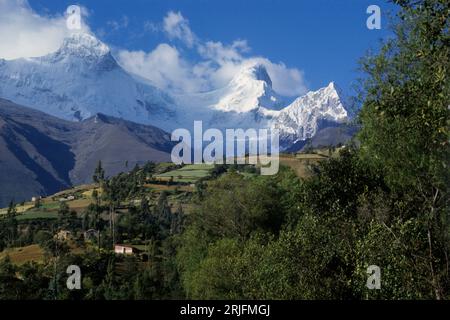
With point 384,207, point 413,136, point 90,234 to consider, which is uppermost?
point 90,234

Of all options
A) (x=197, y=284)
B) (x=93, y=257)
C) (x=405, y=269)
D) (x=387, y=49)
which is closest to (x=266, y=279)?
(x=405, y=269)

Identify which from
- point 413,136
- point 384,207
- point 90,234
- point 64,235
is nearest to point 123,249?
point 64,235

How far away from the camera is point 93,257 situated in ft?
381

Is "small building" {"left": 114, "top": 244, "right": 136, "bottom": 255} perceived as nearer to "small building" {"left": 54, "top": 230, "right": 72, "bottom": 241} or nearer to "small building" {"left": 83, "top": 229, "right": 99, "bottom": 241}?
"small building" {"left": 83, "top": 229, "right": 99, "bottom": 241}

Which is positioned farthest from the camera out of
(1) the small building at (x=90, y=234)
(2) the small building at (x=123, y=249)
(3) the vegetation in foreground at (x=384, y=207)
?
(1) the small building at (x=90, y=234)

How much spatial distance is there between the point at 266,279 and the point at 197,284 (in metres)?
20.8

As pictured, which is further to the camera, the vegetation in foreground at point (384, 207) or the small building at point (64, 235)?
the small building at point (64, 235)

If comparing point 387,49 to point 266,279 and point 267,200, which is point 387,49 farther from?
point 267,200

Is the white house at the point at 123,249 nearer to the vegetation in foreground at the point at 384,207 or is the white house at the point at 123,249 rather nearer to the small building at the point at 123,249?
the small building at the point at 123,249

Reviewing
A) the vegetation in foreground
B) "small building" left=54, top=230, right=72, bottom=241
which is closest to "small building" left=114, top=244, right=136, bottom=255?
"small building" left=54, top=230, right=72, bottom=241

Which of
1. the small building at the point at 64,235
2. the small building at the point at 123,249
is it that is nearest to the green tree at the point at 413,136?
the small building at the point at 123,249

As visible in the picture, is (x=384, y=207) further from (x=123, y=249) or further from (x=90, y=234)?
(x=90, y=234)

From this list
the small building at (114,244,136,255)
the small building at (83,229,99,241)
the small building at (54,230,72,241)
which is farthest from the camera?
the small building at (83,229,99,241)
